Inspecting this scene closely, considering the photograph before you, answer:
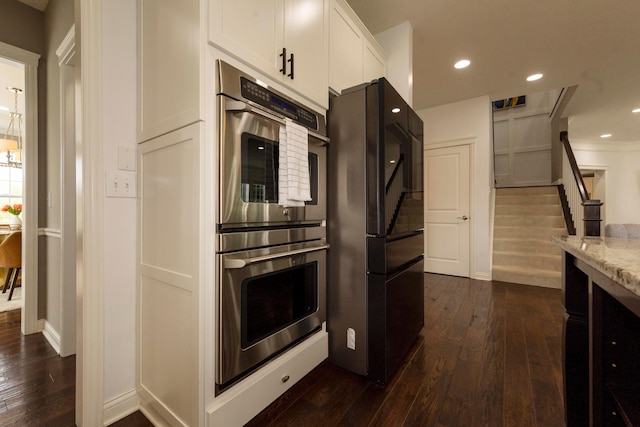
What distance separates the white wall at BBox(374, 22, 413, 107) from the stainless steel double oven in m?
1.40

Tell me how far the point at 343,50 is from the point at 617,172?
8191 mm

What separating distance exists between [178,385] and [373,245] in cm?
114

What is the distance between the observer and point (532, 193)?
4.55 meters

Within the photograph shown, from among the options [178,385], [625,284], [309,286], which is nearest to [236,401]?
[178,385]

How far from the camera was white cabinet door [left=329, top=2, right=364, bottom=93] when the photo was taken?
178 cm

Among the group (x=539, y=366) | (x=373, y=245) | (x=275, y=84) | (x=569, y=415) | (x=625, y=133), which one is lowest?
(x=539, y=366)

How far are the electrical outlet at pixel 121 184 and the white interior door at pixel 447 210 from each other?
4025 mm

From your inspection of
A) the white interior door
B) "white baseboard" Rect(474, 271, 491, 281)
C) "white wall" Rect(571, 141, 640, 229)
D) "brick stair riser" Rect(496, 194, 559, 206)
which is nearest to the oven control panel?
the white interior door

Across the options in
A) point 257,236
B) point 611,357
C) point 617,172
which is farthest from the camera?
point 617,172

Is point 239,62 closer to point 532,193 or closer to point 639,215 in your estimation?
point 532,193

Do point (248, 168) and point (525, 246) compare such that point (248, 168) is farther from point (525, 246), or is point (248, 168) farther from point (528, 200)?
point (528, 200)

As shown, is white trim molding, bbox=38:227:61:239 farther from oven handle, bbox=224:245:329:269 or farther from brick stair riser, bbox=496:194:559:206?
brick stair riser, bbox=496:194:559:206

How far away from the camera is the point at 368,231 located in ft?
5.12

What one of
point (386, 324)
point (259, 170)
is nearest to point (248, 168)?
point (259, 170)
